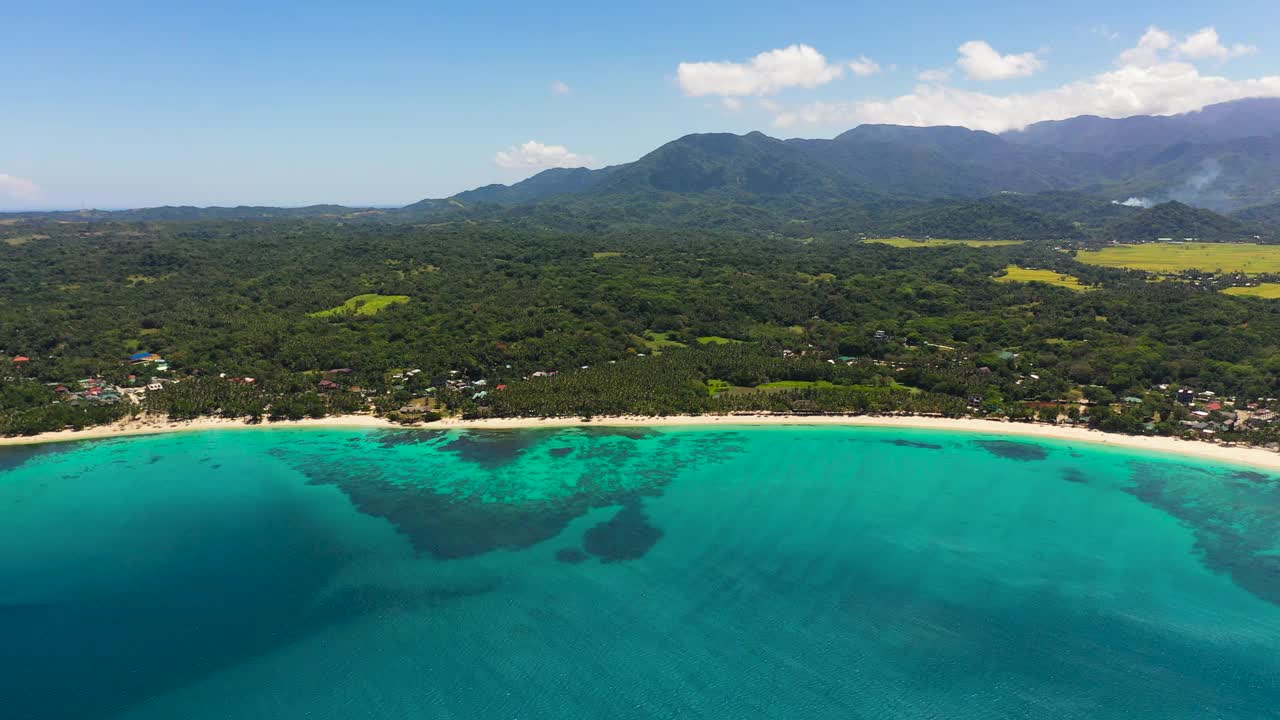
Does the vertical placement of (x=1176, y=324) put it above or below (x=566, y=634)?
above

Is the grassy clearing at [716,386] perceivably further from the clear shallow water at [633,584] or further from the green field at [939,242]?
the green field at [939,242]

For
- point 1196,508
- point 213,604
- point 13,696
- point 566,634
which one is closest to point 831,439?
point 1196,508

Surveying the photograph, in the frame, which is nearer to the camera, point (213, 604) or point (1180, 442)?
point (213, 604)

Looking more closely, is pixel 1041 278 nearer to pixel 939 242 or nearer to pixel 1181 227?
pixel 939 242

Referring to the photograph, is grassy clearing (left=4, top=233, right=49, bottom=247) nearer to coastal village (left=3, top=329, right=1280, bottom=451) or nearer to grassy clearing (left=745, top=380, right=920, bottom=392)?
coastal village (left=3, top=329, right=1280, bottom=451)

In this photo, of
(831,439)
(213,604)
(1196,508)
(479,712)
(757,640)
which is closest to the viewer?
(479,712)

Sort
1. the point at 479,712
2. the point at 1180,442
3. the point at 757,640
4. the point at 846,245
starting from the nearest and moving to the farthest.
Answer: the point at 479,712, the point at 757,640, the point at 1180,442, the point at 846,245

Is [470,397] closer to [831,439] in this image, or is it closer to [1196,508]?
[831,439]
